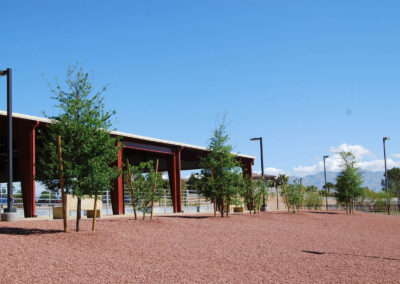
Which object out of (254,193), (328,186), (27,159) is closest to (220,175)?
(254,193)

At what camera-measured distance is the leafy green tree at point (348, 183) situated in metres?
33.0

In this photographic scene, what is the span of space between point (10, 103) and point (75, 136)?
13.0 ft

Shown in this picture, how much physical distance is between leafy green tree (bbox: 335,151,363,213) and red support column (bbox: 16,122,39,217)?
2295 centimetres

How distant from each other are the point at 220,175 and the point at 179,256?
40.7 ft

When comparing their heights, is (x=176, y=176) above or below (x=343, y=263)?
above

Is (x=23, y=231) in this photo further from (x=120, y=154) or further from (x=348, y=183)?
(x=348, y=183)

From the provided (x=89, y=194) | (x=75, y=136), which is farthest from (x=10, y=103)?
(x=89, y=194)

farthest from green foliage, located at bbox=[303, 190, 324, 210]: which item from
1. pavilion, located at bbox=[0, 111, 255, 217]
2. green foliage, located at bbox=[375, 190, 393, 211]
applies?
pavilion, located at bbox=[0, 111, 255, 217]

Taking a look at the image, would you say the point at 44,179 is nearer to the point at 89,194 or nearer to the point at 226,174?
the point at 89,194

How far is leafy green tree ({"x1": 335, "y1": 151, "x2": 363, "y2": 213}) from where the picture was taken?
1299 inches

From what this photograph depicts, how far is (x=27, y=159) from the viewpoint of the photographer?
20266 mm

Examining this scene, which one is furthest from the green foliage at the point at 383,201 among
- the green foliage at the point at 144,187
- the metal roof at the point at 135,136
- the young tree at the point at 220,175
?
the green foliage at the point at 144,187

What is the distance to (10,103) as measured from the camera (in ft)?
51.2

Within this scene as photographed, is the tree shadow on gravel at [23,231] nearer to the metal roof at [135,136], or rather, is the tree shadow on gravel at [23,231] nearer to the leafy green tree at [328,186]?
the metal roof at [135,136]
